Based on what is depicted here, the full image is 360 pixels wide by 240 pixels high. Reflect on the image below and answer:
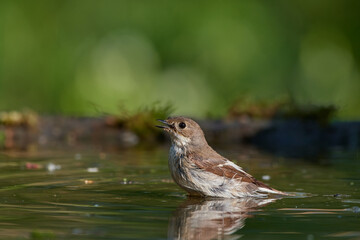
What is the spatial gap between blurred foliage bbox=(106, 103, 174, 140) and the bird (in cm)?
550

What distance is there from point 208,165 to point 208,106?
10.7 m

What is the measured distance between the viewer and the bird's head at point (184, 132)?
7.74 metres

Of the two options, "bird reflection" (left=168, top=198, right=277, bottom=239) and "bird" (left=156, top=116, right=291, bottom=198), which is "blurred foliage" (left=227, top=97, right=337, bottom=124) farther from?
"bird reflection" (left=168, top=198, right=277, bottom=239)

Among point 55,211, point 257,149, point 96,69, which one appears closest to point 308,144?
point 257,149

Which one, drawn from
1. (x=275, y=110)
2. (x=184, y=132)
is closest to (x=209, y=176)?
(x=184, y=132)

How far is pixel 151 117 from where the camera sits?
13.5m

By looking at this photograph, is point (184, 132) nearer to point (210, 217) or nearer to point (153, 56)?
point (210, 217)

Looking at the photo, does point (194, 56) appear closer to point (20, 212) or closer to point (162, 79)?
point (162, 79)

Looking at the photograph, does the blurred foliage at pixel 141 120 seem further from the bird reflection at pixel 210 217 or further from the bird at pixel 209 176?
the bird reflection at pixel 210 217

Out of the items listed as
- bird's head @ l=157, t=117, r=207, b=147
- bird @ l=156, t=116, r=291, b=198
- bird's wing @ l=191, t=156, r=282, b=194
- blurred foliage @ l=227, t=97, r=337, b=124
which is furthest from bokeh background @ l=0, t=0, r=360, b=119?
bird's wing @ l=191, t=156, r=282, b=194

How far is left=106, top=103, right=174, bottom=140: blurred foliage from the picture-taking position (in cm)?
1341

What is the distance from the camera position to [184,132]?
25.5ft

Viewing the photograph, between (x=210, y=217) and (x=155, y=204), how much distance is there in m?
0.80

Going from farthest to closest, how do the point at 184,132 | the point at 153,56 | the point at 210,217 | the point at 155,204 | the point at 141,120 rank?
1. the point at 153,56
2. the point at 141,120
3. the point at 184,132
4. the point at 155,204
5. the point at 210,217
